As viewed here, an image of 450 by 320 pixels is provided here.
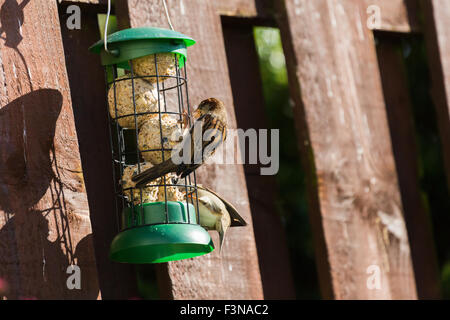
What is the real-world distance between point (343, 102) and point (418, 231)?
2.35 feet

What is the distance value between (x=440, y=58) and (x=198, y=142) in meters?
1.59

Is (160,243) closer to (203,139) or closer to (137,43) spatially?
(203,139)

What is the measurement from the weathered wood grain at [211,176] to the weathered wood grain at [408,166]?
899mm

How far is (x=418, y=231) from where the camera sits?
3.46 meters

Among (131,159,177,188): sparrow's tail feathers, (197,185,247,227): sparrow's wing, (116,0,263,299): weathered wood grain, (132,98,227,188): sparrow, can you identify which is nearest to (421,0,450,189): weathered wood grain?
(116,0,263,299): weathered wood grain

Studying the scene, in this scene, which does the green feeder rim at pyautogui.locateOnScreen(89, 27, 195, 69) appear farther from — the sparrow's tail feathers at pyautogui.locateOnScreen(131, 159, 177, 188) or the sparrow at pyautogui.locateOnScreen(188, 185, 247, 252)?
the sparrow at pyautogui.locateOnScreen(188, 185, 247, 252)

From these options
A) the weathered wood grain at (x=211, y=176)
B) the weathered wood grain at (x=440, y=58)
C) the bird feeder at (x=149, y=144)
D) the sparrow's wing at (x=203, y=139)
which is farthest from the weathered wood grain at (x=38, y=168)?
the weathered wood grain at (x=440, y=58)

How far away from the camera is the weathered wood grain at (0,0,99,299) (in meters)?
2.40

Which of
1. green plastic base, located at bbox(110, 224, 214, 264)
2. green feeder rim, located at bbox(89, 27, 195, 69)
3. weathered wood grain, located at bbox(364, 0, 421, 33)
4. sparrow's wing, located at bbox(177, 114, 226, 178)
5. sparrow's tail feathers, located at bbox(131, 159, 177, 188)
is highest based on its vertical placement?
weathered wood grain, located at bbox(364, 0, 421, 33)

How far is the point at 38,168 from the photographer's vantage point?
2463 millimetres

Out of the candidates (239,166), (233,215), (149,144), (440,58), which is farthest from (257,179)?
(440,58)

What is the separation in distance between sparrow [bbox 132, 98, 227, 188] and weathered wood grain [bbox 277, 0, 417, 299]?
771 millimetres

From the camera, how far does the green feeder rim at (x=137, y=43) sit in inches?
91.6

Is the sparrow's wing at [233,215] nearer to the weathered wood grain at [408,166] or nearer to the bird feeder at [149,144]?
the bird feeder at [149,144]
